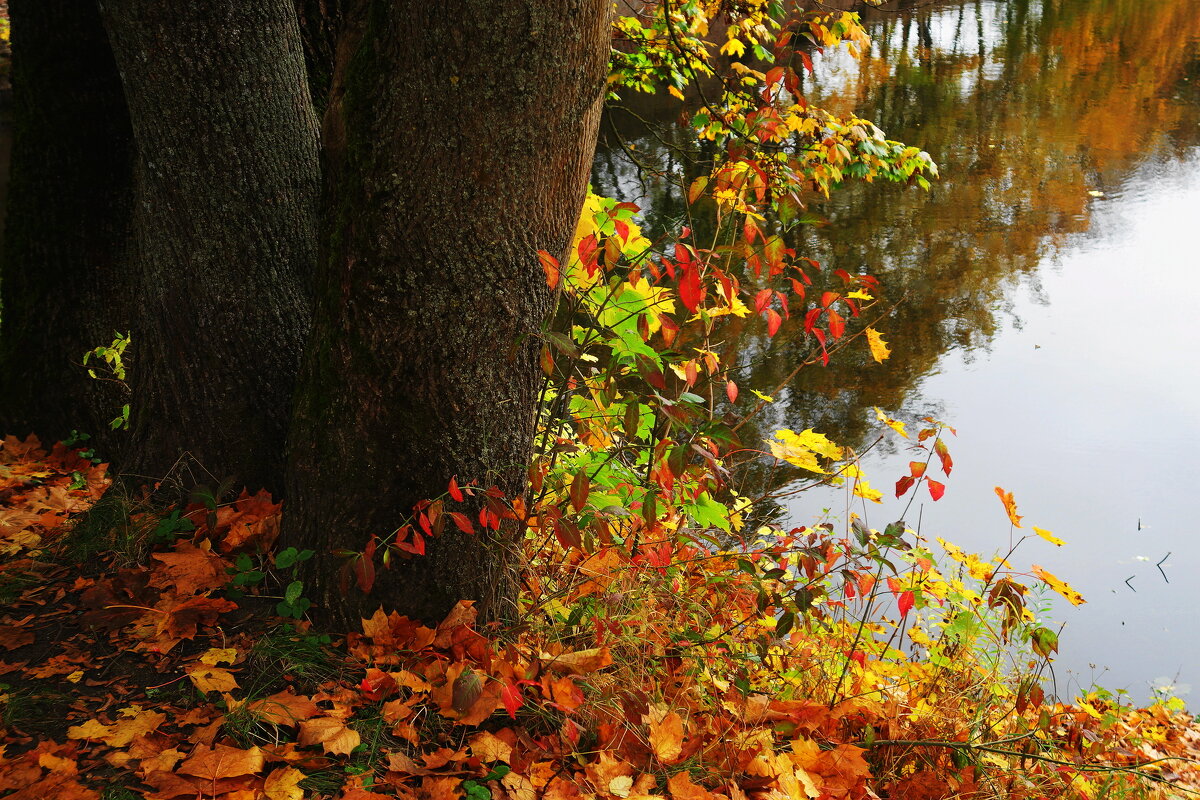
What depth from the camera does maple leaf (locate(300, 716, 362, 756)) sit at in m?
2.05

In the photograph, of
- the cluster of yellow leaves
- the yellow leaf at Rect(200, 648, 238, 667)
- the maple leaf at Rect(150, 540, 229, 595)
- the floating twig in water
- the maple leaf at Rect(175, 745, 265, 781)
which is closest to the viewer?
the maple leaf at Rect(175, 745, 265, 781)

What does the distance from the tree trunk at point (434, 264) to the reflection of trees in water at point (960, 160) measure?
5.63 feet

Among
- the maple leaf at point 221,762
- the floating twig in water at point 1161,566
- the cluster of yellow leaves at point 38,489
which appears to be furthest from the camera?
the floating twig in water at point 1161,566

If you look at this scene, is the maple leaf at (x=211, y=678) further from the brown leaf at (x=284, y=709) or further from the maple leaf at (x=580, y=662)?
the maple leaf at (x=580, y=662)

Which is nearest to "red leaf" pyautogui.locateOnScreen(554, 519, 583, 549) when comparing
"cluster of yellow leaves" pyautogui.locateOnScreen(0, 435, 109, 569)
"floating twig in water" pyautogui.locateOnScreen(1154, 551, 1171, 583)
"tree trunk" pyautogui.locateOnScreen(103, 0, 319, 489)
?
"tree trunk" pyautogui.locateOnScreen(103, 0, 319, 489)

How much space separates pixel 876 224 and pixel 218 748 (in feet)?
31.5

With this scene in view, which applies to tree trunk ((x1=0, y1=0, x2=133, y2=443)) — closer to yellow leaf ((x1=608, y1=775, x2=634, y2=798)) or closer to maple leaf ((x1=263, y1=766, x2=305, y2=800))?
maple leaf ((x1=263, y1=766, x2=305, y2=800))

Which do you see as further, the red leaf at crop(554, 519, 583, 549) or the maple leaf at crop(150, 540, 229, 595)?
the maple leaf at crop(150, 540, 229, 595)

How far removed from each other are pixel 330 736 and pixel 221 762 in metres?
0.23

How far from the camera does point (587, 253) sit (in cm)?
215

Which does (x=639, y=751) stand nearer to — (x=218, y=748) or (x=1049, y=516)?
(x=218, y=748)

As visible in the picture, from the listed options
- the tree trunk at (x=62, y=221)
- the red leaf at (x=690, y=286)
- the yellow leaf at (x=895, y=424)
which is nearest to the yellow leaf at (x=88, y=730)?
the red leaf at (x=690, y=286)

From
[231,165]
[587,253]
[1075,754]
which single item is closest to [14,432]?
[231,165]

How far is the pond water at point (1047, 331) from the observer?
5160 mm
